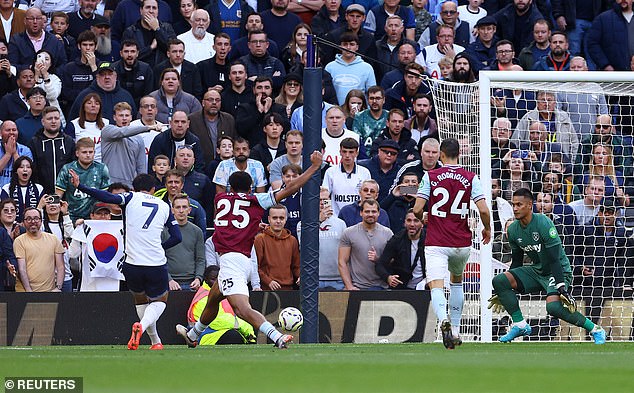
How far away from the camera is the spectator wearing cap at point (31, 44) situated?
1911cm

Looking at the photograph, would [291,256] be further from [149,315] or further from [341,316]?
[149,315]

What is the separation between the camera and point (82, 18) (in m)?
20.0

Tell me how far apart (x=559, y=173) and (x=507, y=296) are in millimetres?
3558

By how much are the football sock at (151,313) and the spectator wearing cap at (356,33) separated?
7121 mm

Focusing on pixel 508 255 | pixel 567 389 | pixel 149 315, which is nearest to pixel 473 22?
pixel 508 255

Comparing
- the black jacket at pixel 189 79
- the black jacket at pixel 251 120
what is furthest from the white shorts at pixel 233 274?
the black jacket at pixel 189 79

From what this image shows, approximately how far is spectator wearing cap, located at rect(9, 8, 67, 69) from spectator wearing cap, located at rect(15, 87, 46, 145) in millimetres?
1336

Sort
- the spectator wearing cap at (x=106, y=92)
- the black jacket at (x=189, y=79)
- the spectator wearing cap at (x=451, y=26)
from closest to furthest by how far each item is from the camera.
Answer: the spectator wearing cap at (x=106, y=92) → the black jacket at (x=189, y=79) → the spectator wearing cap at (x=451, y=26)

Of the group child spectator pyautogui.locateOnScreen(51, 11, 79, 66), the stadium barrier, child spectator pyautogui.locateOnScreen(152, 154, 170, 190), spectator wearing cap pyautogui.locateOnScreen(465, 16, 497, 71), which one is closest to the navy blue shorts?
the stadium barrier

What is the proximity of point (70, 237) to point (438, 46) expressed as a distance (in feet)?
22.7

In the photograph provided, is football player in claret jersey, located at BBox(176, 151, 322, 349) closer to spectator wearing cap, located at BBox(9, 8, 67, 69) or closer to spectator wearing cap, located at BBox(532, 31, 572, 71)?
spectator wearing cap, located at BBox(9, 8, 67, 69)

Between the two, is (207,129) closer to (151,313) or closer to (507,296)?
(151,313)

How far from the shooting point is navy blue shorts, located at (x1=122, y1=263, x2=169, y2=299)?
13.9 m

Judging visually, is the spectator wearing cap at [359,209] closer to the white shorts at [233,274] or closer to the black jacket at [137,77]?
the black jacket at [137,77]
